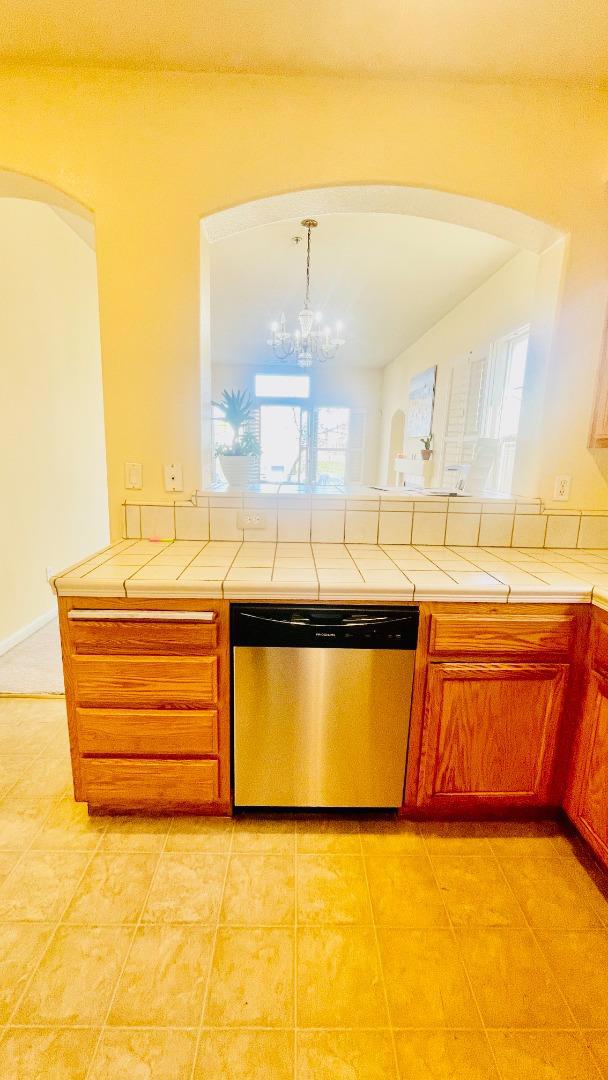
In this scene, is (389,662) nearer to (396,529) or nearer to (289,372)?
(396,529)

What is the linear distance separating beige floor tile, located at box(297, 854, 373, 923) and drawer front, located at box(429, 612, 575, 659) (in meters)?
0.74

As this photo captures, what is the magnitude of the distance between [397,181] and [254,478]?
130cm

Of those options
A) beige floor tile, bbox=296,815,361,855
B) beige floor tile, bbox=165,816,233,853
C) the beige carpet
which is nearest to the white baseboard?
the beige carpet

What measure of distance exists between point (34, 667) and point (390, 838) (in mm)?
2192

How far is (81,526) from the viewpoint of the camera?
3.72 m

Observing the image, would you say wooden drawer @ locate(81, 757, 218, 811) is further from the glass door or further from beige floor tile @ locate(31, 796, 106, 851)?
the glass door

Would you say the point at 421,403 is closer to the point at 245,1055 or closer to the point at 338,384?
the point at 338,384

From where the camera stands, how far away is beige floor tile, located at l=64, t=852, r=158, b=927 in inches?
49.7

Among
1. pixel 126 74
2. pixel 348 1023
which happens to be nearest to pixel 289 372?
pixel 126 74

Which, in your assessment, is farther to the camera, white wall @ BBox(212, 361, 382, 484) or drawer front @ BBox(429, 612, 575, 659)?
white wall @ BBox(212, 361, 382, 484)

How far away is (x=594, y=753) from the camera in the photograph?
1401 millimetres

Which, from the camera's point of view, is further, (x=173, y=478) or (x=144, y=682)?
(x=173, y=478)

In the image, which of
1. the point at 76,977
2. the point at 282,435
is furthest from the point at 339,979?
the point at 282,435

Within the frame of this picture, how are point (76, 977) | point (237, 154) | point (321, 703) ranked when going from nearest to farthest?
point (76, 977)
point (321, 703)
point (237, 154)
